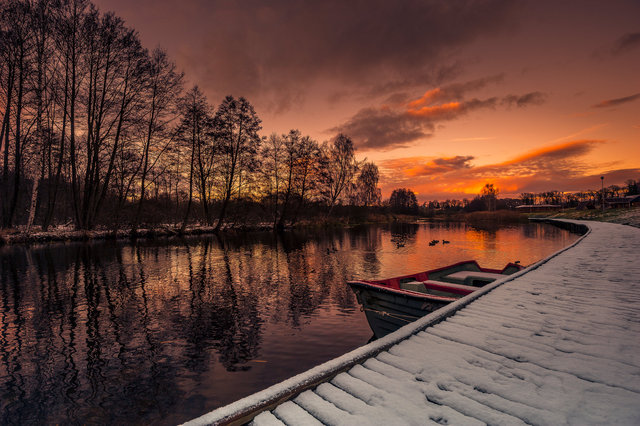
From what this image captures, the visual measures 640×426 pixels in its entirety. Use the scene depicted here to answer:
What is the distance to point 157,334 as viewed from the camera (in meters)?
7.50

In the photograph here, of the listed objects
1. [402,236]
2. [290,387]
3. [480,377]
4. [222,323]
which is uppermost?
[290,387]

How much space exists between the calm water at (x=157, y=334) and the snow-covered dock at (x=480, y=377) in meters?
2.92

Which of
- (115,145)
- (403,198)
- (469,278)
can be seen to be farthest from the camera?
(403,198)

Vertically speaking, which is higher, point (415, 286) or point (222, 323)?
point (415, 286)

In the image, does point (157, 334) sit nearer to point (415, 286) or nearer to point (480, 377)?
point (415, 286)

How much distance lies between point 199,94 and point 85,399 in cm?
3659

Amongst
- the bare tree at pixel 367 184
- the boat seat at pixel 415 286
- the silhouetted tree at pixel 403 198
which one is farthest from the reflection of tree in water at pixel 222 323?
the silhouetted tree at pixel 403 198

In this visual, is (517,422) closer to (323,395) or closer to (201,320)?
(323,395)

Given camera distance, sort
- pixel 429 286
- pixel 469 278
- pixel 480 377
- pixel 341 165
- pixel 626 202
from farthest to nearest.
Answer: pixel 626 202, pixel 341 165, pixel 469 278, pixel 429 286, pixel 480 377

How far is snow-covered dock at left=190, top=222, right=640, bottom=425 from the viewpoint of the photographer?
2.36 metres

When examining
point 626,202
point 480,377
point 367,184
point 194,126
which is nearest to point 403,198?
point 367,184

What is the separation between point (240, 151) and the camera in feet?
136

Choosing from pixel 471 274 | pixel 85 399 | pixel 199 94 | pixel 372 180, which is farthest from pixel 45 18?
pixel 372 180

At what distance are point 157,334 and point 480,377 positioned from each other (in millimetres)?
7522
